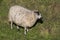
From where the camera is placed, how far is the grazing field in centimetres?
1149

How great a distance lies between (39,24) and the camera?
40.4 ft

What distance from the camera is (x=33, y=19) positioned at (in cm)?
1170

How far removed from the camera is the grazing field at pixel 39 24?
1149cm

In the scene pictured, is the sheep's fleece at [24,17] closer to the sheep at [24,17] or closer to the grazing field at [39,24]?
the sheep at [24,17]

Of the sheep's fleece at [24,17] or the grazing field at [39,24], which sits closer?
the grazing field at [39,24]

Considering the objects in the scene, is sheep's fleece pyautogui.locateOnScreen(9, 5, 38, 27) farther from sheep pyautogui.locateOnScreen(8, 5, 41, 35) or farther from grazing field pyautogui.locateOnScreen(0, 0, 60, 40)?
grazing field pyautogui.locateOnScreen(0, 0, 60, 40)

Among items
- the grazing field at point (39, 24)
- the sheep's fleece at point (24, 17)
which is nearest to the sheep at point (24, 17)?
the sheep's fleece at point (24, 17)

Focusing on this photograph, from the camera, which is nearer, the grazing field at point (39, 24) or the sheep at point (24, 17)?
the grazing field at point (39, 24)

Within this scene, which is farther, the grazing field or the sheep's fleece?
the sheep's fleece

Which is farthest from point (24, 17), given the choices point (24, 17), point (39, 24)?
point (39, 24)

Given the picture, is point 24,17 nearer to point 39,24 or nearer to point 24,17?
point 24,17

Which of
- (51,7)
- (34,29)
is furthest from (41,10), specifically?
(34,29)

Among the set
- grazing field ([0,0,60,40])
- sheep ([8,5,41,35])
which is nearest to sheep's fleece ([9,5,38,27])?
sheep ([8,5,41,35])

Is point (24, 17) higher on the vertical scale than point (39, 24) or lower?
higher
